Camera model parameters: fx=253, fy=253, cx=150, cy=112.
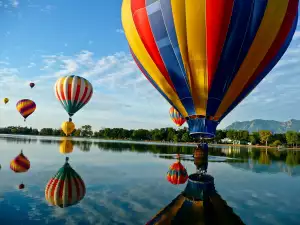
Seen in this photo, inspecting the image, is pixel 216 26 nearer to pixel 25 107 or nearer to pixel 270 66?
pixel 270 66

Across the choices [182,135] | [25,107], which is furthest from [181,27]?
[182,135]

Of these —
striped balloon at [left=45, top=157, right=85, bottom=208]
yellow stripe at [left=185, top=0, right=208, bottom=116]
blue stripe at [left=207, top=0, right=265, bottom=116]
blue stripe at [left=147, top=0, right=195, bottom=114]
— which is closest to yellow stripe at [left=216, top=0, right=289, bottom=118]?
blue stripe at [left=207, top=0, right=265, bottom=116]

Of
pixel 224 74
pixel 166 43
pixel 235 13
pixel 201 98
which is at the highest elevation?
pixel 235 13

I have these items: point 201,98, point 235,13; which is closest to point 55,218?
point 201,98

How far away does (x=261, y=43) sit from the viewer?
10445 millimetres

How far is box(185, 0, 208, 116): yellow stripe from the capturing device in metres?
10.1

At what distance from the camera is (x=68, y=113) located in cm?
2795

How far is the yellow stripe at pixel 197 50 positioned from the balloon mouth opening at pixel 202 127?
360 mm

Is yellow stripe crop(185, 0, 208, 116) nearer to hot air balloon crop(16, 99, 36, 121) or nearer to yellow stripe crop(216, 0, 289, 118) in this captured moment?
yellow stripe crop(216, 0, 289, 118)

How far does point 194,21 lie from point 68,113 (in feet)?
69.3

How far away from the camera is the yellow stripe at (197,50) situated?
33.2 ft

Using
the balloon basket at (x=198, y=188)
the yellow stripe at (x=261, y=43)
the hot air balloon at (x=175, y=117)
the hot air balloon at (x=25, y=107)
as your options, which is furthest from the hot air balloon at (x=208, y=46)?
the hot air balloon at (x=25, y=107)

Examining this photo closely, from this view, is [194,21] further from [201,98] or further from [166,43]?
[201,98]

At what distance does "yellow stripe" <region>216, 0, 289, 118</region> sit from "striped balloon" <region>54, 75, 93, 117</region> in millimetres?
18899
